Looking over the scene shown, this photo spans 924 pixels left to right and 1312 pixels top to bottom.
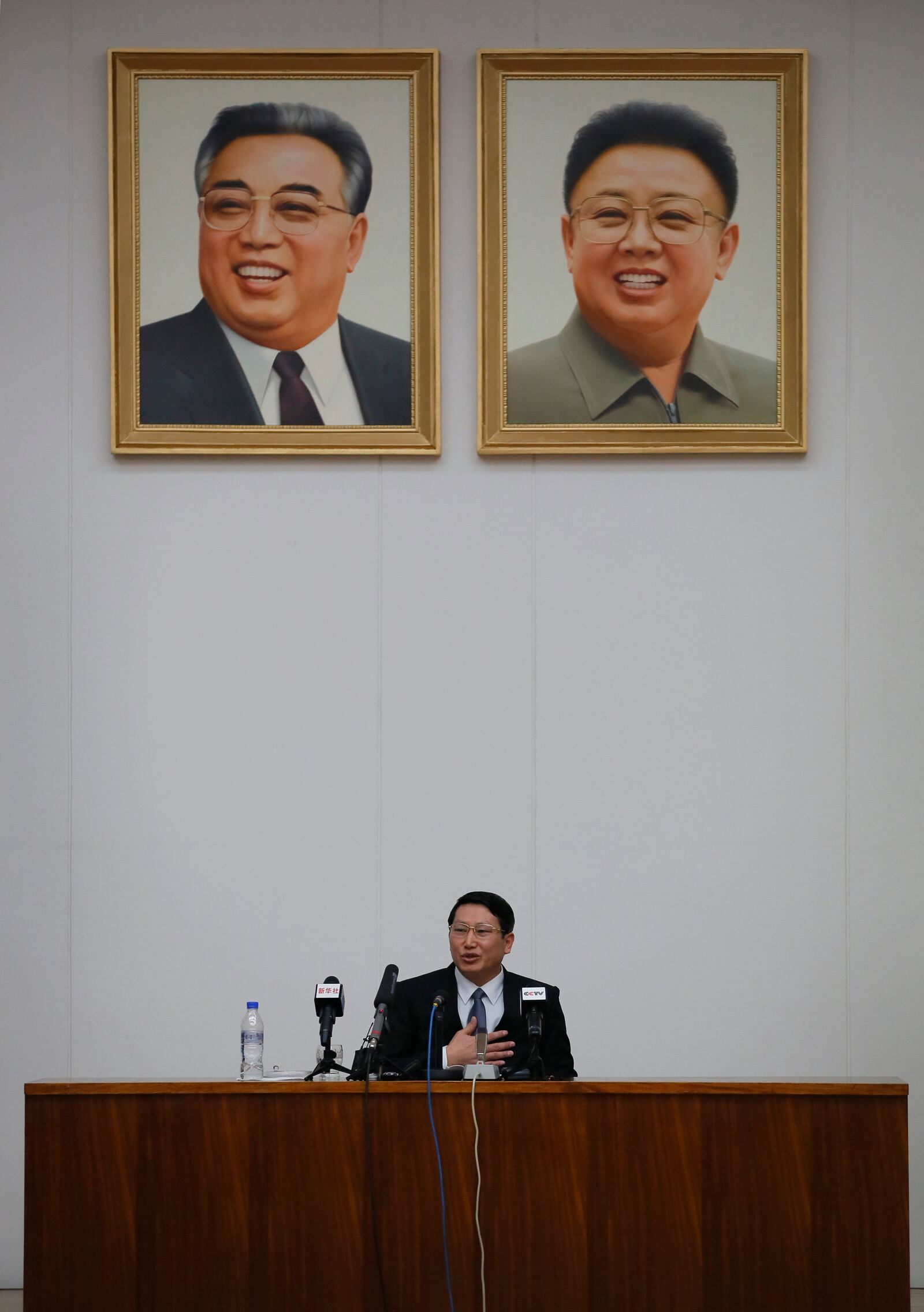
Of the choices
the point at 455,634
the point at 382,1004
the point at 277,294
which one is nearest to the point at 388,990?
the point at 382,1004

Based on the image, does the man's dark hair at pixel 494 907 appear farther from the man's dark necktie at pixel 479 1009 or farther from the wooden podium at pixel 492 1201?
the wooden podium at pixel 492 1201

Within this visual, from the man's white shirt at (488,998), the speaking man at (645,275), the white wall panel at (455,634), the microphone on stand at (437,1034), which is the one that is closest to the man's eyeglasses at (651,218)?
the speaking man at (645,275)

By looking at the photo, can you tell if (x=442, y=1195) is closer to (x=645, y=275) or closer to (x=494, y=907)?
(x=494, y=907)

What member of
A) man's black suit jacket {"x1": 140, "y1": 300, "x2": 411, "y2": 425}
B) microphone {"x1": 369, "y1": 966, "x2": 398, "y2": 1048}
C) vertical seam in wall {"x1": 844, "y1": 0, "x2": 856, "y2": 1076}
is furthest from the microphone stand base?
man's black suit jacket {"x1": 140, "y1": 300, "x2": 411, "y2": 425}

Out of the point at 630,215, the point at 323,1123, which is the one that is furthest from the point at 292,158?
the point at 323,1123

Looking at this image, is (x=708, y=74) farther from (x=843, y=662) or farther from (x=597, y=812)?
(x=597, y=812)

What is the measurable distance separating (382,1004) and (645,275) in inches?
118

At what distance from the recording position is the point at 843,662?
480 centimetres

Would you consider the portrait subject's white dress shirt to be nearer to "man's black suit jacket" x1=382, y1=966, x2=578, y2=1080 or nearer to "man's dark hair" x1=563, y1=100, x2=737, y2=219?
"man's dark hair" x1=563, y1=100, x2=737, y2=219

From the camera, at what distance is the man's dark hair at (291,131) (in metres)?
4.84

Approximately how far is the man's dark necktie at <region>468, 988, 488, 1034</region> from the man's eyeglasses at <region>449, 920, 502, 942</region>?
0.17 meters

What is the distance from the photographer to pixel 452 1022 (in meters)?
3.68

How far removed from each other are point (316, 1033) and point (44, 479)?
225 centimetres

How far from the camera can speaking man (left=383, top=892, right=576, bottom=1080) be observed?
3646mm
